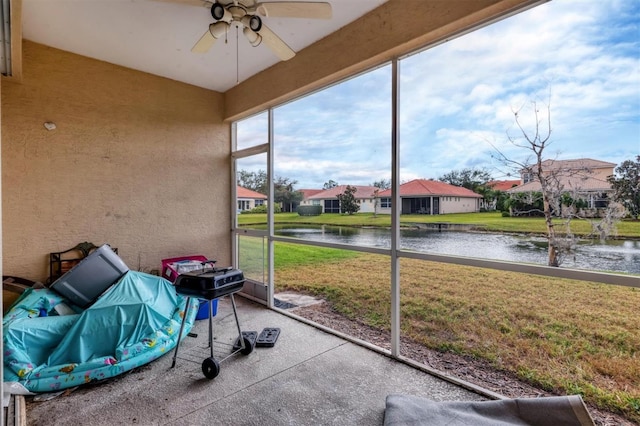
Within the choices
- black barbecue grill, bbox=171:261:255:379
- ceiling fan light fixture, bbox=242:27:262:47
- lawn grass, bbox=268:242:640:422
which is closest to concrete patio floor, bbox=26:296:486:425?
black barbecue grill, bbox=171:261:255:379

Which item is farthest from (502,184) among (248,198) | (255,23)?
(248,198)

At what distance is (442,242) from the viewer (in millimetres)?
2783

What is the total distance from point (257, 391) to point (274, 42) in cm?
272

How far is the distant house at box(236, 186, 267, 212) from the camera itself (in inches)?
183

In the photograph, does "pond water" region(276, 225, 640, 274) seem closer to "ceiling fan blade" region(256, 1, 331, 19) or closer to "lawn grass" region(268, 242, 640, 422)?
"lawn grass" region(268, 242, 640, 422)

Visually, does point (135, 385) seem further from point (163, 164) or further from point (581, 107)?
point (581, 107)

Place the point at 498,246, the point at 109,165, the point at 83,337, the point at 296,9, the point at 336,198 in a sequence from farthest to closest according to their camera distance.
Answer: the point at 109,165
the point at 336,198
the point at 83,337
the point at 498,246
the point at 296,9

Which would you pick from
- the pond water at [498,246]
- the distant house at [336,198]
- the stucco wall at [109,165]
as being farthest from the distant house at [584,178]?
the stucco wall at [109,165]

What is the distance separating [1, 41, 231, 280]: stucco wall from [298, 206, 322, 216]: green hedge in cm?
151

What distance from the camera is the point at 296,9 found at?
2.23m

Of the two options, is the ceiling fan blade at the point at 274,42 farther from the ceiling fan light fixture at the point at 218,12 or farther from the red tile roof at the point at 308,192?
the red tile roof at the point at 308,192

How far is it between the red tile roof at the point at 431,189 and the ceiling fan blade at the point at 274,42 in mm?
1533

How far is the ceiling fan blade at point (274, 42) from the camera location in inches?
93.2

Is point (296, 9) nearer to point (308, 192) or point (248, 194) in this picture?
point (308, 192)
